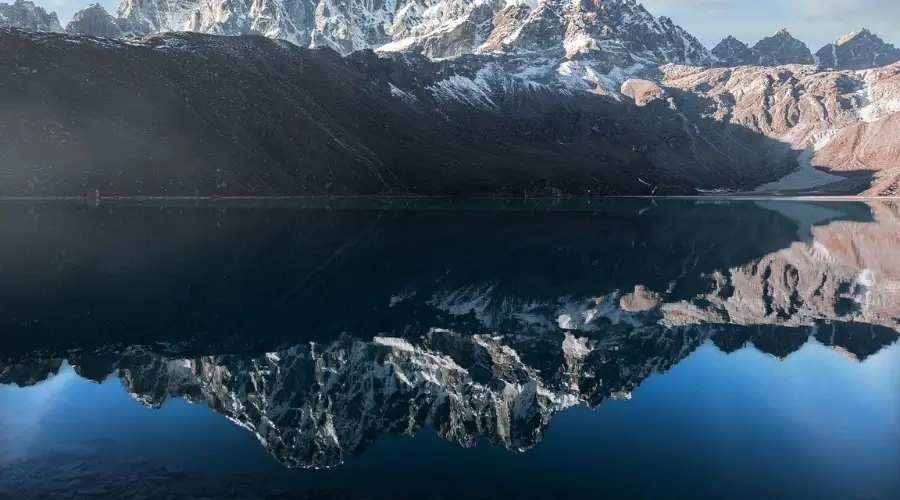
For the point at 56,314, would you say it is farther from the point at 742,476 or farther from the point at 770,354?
the point at 770,354

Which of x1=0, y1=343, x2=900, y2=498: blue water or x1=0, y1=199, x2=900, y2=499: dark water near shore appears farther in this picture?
x1=0, y1=199, x2=900, y2=499: dark water near shore

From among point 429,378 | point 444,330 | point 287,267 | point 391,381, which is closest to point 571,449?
point 429,378

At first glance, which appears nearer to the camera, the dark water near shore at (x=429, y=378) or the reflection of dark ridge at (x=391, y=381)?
the dark water near shore at (x=429, y=378)

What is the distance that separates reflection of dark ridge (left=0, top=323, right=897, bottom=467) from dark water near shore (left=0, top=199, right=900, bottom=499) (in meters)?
0.16

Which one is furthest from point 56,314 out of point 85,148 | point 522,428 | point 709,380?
point 85,148

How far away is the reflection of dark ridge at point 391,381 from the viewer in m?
26.0

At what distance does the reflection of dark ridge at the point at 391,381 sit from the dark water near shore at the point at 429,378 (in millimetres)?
156

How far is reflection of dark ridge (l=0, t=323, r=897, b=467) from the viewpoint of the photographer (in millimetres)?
26031

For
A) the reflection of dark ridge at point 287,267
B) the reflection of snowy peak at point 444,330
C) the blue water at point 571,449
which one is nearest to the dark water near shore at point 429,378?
the blue water at point 571,449

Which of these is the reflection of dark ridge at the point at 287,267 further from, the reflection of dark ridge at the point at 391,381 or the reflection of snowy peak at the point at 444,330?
the reflection of dark ridge at the point at 391,381

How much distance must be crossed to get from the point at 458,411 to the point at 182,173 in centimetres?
18179

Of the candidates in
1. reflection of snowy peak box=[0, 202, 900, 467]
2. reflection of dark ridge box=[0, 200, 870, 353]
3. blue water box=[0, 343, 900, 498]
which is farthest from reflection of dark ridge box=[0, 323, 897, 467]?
reflection of dark ridge box=[0, 200, 870, 353]

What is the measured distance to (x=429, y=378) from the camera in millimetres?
32625

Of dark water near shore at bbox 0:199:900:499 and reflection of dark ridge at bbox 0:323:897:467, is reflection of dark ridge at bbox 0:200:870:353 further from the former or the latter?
reflection of dark ridge at bbox 0:323:897:467
